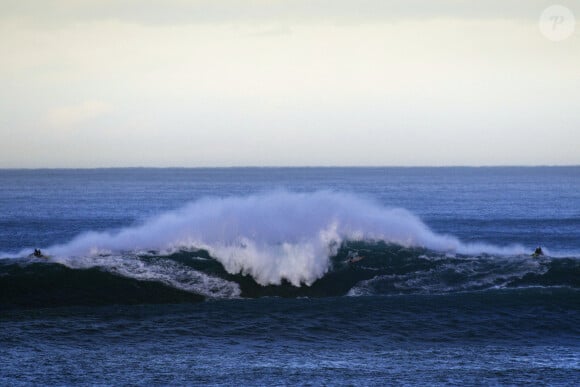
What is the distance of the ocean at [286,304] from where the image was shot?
19.3 meters

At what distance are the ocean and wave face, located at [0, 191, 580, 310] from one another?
9 centimetres

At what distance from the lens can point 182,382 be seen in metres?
18.0

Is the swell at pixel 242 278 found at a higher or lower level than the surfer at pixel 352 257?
lower

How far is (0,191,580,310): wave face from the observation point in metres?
30.5

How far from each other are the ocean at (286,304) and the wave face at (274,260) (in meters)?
0.09

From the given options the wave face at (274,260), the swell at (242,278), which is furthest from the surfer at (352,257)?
the wave face at (274,260)

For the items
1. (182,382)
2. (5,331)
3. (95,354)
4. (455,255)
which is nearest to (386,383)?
(182,382)

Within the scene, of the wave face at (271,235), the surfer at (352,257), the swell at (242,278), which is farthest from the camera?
the surfer at (352,257)

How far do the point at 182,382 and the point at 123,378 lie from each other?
5.07 feet

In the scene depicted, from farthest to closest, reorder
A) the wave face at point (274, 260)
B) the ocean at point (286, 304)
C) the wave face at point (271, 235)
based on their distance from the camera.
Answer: the wave face at point (271, 235), the wave face at point (274, 260), the ocean at point (286, 304)

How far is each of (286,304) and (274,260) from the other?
200 inches

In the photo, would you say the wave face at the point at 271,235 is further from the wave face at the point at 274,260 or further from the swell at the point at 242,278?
the swell at the point at 242,278

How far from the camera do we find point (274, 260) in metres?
32.6

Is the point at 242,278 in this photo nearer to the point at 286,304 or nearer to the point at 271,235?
the point at 271,235
